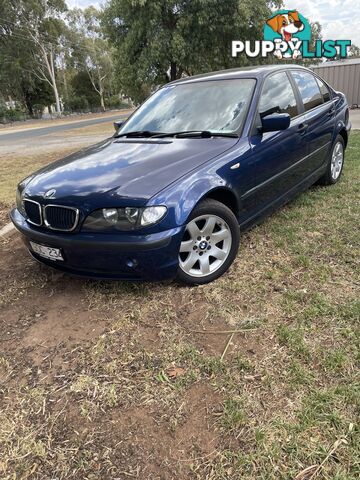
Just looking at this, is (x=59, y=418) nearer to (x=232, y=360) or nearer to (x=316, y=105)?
(x=232, y=360)

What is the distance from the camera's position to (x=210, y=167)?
2906 millimetres

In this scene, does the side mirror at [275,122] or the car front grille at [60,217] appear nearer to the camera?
the car front grille at [60,217]

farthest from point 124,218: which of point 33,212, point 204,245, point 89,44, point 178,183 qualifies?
point 89,44

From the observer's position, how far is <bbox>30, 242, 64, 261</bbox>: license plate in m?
2.82

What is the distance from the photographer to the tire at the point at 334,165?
5008 mm

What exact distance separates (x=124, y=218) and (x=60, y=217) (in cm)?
52

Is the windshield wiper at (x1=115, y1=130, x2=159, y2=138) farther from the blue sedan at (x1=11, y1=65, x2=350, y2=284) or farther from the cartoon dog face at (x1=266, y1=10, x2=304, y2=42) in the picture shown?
the cartoon dog face at (x1=266, y1=10, x2=304, y2=42)

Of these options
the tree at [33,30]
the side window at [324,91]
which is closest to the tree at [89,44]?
the tree at [33,30]

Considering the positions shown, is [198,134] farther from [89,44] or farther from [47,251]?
[89,44]

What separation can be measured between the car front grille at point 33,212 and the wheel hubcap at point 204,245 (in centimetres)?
110

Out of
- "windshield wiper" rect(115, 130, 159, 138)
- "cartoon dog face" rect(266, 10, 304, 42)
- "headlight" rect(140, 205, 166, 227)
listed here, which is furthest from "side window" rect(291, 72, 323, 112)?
"cartoon dog face" rect(266, 10, 304, 42)

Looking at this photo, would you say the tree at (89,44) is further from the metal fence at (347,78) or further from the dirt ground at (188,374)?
the dirt ground at (188,374)

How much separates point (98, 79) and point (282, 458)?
220 feet

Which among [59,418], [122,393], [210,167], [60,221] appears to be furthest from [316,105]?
[59,418]
